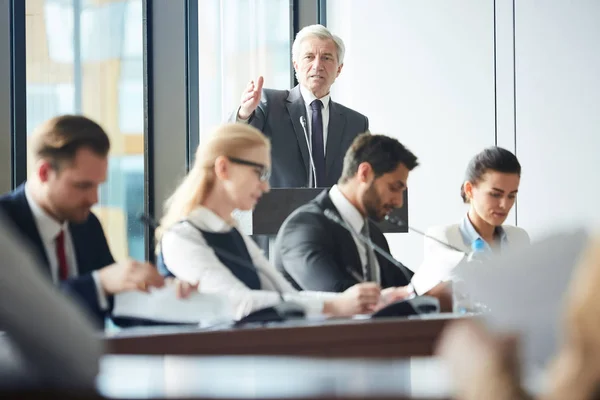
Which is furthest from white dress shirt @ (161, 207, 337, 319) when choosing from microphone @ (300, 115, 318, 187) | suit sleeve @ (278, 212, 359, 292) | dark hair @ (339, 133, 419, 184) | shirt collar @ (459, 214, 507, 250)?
microphone @ (300, 115, 318, 187)

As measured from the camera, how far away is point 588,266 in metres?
0.73

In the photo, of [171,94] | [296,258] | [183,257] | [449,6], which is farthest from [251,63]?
[183,257]

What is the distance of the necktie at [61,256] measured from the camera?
2.43m

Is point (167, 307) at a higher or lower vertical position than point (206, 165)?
lower

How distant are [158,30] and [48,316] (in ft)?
17.5

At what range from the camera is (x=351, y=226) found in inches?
135

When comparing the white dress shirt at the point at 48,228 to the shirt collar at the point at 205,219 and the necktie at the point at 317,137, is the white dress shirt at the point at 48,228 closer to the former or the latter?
the shirt collar at the point at 205,219

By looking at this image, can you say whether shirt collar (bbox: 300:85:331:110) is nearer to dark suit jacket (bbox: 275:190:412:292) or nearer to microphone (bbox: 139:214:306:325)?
dark suit jacket (bbox: 275:190:412:292)

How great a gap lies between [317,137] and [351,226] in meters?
1.39

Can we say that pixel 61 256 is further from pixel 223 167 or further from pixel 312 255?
pixel 312 255

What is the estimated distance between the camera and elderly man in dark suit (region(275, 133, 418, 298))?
10.9 ft

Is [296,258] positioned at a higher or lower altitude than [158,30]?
lower

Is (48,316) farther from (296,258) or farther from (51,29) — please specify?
(51,29)

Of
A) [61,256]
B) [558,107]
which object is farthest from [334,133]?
[558,107]
